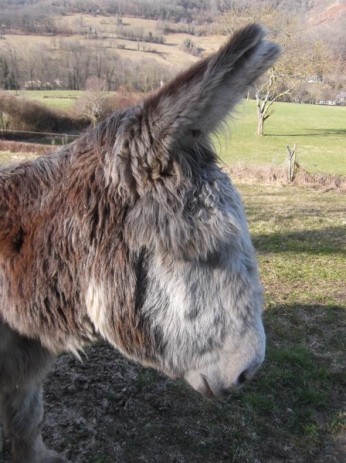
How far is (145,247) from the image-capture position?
177 centimetres

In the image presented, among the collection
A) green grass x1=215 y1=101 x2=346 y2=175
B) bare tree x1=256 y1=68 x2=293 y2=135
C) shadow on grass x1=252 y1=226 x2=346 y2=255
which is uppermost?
bare tree x1=256 y1=68 x2=293 y2=135

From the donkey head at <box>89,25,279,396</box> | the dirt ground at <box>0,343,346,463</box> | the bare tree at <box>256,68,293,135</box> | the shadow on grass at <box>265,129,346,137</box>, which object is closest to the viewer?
the donkey head at <box>89,25,279,396</box>

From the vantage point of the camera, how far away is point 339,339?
5141 mm

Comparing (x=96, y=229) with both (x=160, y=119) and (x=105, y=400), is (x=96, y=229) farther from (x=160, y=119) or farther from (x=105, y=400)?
(x=105, y=400)

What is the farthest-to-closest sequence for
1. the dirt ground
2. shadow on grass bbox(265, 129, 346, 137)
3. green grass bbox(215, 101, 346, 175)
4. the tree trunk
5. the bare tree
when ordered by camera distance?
shadow on grass bbox(265, 129, 346, 137) < the tree trunk < the bare tree < green grass bbox(215, 101, 346, 175) < the dirt ground

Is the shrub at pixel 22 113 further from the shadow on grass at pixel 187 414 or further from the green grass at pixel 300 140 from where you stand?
the shadow on grass at pixel 187 414

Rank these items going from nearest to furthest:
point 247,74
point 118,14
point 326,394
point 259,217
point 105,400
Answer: point 247,74 < point 105,400 < point 326,394 < point 259,217 < point 118,14

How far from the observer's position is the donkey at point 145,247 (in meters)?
1.70

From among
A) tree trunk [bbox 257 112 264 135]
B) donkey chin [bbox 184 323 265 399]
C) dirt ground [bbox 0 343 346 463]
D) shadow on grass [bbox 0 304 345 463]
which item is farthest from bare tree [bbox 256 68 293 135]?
donkey chin [bbox 184 323 265 399]

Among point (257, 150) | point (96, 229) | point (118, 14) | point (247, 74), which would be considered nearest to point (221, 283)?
point (96, 229)

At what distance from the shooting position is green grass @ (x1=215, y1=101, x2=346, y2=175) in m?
31.2

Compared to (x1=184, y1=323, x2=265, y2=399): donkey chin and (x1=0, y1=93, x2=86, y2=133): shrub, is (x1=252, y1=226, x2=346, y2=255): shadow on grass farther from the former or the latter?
(x1=0, y1=93, x2=86, y2=133): shrub

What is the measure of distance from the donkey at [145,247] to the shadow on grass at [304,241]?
6863mm

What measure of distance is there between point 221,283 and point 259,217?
1018cm
